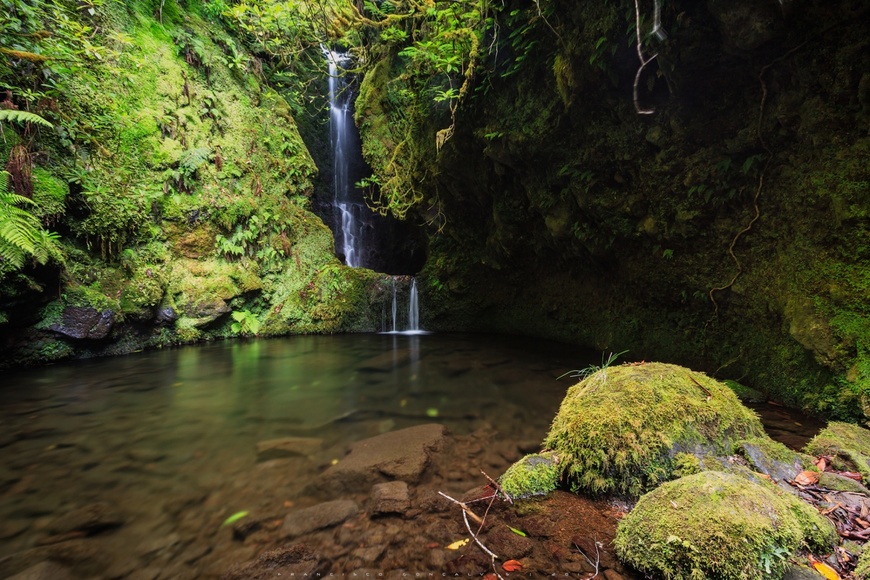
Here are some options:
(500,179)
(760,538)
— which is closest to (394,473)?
(760,538)

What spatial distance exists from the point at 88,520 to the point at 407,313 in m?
8.69

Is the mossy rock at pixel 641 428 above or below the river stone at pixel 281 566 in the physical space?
above

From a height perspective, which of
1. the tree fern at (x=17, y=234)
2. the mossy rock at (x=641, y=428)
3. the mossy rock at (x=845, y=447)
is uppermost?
the tree fern at (x=17, y=234)

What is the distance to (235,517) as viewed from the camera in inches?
94.7

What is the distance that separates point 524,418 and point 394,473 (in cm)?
174

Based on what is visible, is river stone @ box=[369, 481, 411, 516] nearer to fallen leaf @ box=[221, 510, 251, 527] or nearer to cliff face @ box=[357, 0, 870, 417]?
fallen leaf @ box=[221, 510, 251, 527]

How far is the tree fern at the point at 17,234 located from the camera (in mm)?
4988

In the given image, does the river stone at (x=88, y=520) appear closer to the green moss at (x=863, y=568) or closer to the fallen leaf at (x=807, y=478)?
the green moss at (x=863, y=568)

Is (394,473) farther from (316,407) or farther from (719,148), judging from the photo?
(719,148)

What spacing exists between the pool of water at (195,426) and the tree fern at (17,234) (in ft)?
6.17

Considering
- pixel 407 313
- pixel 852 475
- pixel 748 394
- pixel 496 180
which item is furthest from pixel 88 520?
pixel 407 313

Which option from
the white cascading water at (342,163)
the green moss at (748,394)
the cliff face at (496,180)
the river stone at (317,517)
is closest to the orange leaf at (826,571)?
the river stone at (317,517)

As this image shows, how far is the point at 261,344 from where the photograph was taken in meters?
8.84

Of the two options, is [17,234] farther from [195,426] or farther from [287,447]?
[287,447]
